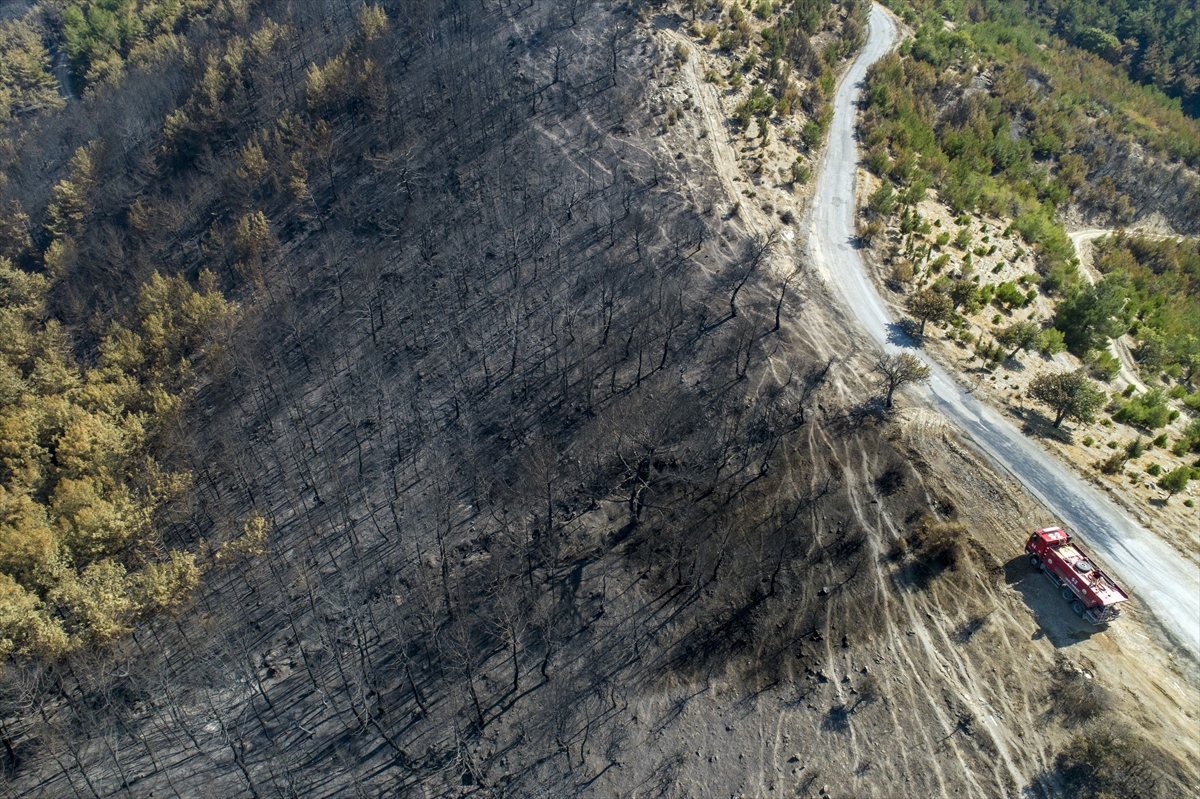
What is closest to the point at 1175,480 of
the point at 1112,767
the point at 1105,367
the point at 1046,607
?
the point at 1105,367

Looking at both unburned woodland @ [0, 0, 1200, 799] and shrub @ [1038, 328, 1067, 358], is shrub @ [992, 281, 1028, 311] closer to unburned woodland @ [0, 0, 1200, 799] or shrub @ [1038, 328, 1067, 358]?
shrub @ [1038, 328, 1067, 358]

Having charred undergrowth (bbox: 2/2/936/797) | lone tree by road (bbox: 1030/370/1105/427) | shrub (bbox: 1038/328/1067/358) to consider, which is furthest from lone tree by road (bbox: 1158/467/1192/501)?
charred undergrowth (bbox: 2/2/936/797)

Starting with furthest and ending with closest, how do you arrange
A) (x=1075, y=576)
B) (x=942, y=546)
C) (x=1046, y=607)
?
1. (x=942, y=546)
2. (x=1046, y=607)
3. (x=1075, y=576)

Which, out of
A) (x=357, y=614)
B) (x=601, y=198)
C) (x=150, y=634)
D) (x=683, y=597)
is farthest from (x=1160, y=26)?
(x=150, y=634)

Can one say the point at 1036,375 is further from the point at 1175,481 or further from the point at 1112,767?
the point at 1112,767

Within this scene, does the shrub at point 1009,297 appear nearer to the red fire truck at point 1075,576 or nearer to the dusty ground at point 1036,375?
the dusty ground at point 1036,375

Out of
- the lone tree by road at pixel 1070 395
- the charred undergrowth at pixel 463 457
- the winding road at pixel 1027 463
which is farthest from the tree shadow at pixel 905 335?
the lone tree by road at pixel 1070 395

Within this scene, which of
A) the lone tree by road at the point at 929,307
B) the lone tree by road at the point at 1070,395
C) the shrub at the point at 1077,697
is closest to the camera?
the shrub at the point at 1077,697
